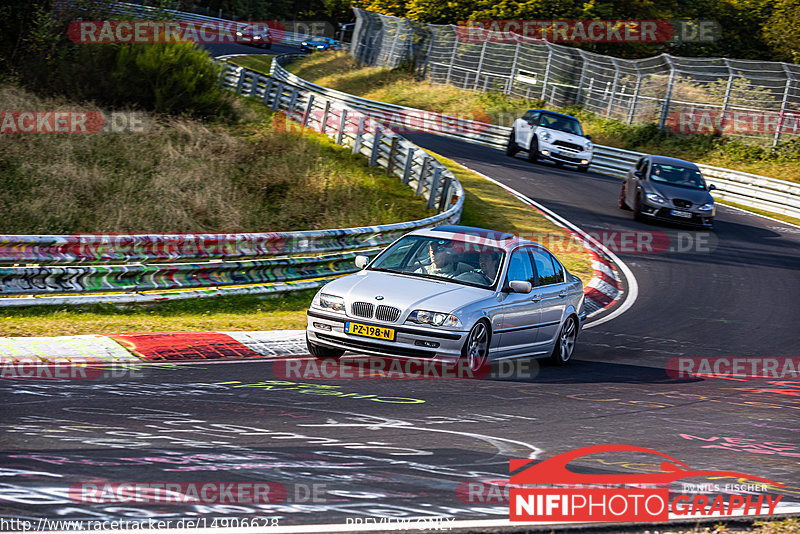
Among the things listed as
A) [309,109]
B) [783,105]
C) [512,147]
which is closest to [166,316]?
[309,109]

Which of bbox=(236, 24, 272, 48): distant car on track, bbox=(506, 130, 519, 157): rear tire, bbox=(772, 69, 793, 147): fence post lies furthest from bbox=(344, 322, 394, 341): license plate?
bbox=(236, 24, 272, 48): distant car on track

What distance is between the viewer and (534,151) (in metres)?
31.7

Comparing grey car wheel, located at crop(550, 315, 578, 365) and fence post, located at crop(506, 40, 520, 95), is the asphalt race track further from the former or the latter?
fence post, located at crop(506, 40, 520, 95)

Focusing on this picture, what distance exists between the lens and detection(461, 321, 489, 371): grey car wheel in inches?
365

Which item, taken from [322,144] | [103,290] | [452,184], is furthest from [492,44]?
[103,290]

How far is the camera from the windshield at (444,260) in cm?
1016

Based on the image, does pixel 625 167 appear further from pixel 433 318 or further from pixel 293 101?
pixel 433 318

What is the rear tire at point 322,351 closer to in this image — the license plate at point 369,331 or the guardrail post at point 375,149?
the license plate at point 369,331

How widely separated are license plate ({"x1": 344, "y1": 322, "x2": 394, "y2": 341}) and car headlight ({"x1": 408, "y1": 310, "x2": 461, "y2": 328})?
25 centimetres

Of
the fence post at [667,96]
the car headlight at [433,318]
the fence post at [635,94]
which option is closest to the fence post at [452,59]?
the fence post at [635,94]

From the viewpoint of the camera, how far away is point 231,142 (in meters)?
24.4

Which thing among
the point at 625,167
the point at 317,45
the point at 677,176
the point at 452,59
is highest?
the point at 317,45

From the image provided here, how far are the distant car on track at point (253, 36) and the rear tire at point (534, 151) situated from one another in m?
49.9

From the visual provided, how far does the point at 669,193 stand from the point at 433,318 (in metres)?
15.7
